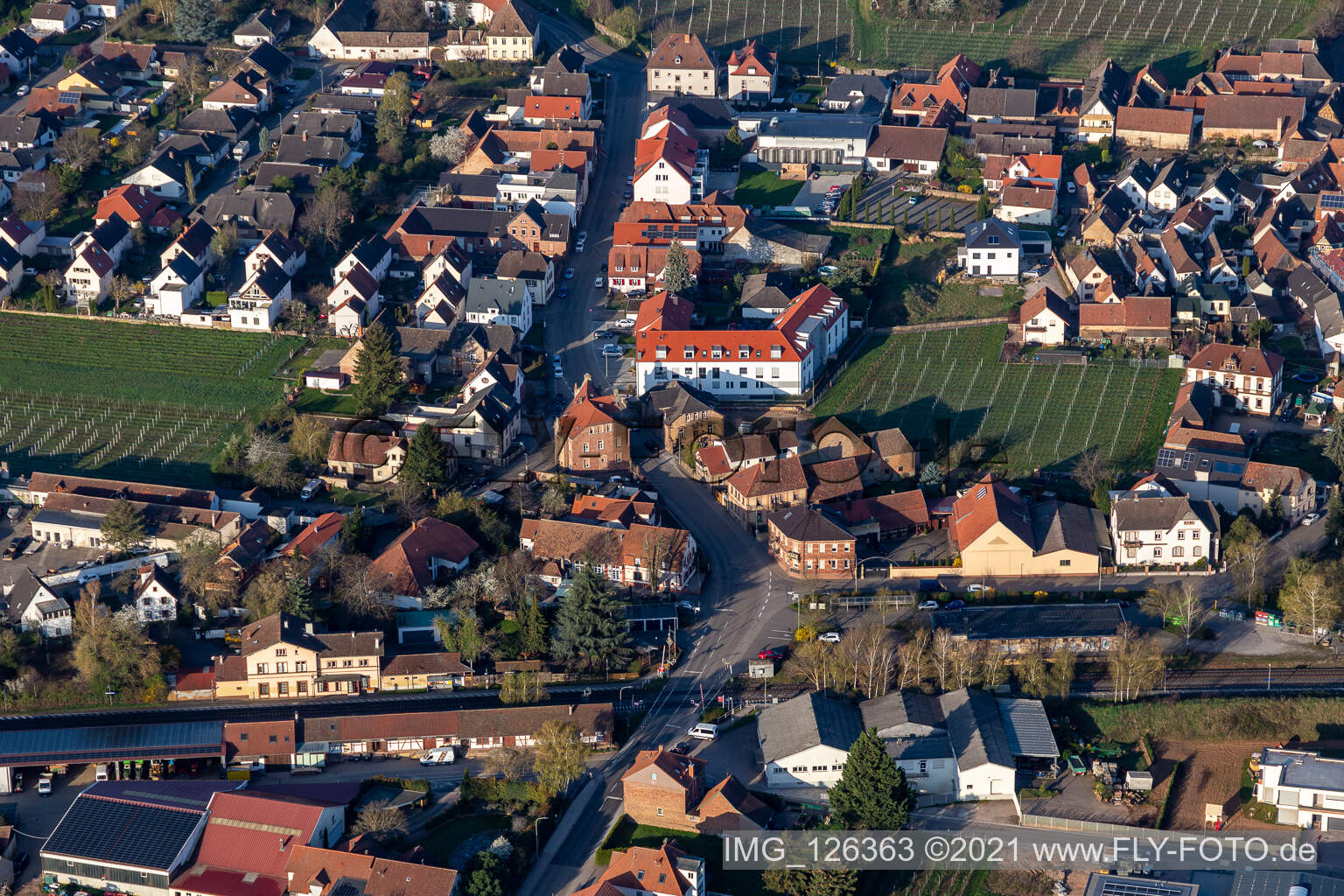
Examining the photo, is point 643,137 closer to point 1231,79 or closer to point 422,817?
point 1231,79

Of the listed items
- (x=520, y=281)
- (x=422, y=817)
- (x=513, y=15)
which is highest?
(x=513, y=15)

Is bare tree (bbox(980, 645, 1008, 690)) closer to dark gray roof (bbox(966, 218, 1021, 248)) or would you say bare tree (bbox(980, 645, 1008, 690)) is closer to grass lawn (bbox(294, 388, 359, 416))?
grass lawn (bbox(294, 388, 359, 416))

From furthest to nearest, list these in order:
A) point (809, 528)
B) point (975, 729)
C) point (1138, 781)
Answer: point (809, 528) → point (975, 729) → point (1138, 781)

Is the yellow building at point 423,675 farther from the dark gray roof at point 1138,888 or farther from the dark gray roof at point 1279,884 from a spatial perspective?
the dark gray roof at point 1279,884

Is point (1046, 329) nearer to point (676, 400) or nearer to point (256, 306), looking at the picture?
point (676, 400)

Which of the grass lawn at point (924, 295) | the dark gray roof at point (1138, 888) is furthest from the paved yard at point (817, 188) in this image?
the dark gray roof at point (1138, 888)

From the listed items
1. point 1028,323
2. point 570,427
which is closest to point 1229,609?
point 1028,323

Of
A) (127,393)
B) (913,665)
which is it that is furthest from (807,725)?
(127,393)
